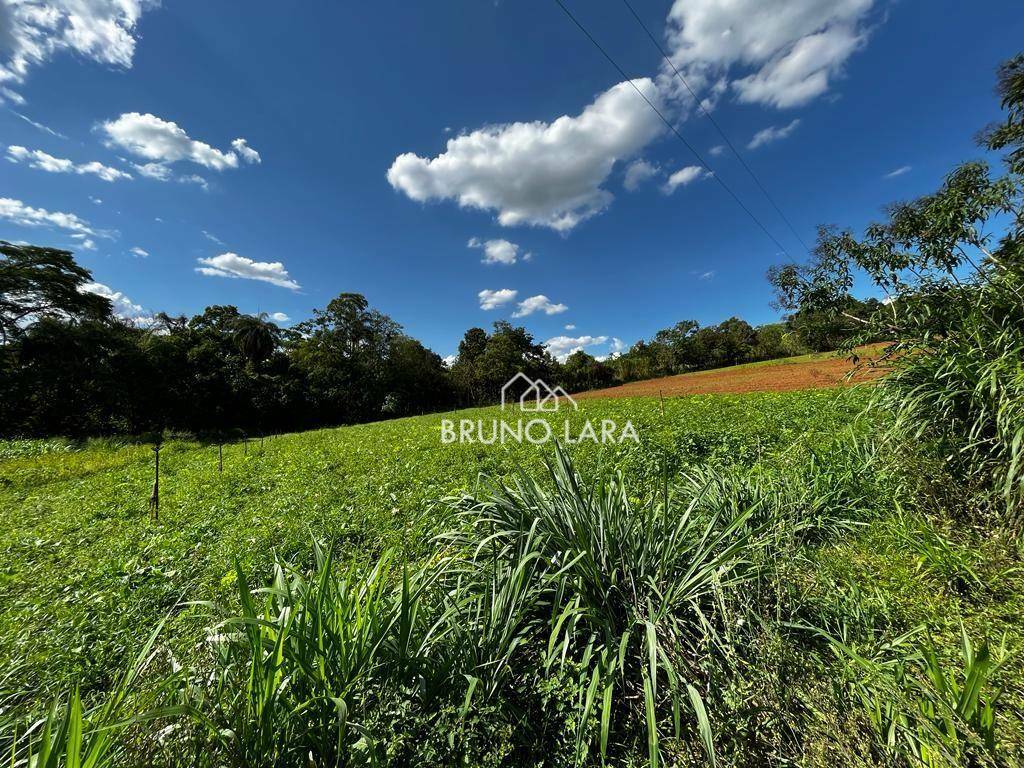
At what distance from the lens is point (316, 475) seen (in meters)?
6.80

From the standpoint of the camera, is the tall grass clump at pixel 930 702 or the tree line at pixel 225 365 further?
the tree line at pixel 225 365

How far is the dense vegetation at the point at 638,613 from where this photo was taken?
4.15 feet

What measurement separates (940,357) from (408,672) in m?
4.08

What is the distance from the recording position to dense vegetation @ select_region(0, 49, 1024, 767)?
1265mm

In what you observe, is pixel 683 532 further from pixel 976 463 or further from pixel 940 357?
pixel 940 357

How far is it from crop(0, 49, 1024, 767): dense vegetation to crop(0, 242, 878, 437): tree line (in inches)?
46.6

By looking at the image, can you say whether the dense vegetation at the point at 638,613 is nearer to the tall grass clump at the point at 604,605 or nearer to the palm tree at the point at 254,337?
the tall grass clump at the point at 604,605

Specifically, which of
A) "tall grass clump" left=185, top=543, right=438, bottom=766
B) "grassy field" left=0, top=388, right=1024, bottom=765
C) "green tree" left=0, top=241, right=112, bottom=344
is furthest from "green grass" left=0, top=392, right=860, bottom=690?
"green tree" left=0, top=241, right=112, bottom=344

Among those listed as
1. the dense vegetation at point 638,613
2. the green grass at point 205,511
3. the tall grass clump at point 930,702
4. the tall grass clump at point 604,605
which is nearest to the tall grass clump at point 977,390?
the dense vegetation at point 638,613

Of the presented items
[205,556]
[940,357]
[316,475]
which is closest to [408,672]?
[205,556]

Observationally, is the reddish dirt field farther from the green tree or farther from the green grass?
the green tree

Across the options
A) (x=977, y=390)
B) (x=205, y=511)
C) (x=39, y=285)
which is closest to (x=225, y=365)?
(x=39, y=285)

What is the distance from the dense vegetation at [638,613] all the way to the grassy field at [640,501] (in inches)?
0.8

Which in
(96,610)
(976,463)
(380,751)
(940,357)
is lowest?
(96,610)
